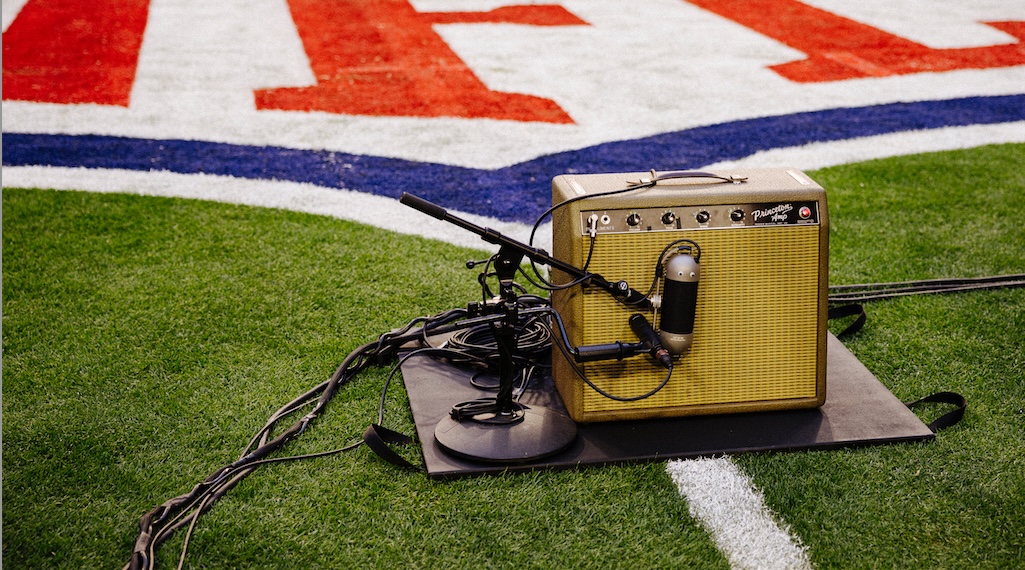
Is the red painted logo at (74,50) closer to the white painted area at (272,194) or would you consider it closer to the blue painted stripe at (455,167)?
the blue painted stripe at (455,167)

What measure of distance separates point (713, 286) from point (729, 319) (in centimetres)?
10

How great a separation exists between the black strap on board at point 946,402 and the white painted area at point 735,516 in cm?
56

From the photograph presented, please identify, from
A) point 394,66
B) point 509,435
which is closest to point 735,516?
point 509,435

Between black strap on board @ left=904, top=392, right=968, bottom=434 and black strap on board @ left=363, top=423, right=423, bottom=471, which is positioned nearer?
black strap on board @ left=363, top=423, right=423, bottom=471

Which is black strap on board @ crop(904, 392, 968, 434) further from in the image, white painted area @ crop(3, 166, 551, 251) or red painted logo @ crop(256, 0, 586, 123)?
red painted logo @ crop(256, 0, 586, 123)

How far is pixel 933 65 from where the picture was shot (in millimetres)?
5957

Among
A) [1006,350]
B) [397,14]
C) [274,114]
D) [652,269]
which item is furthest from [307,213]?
[397,14]

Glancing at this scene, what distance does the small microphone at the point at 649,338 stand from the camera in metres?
2.22

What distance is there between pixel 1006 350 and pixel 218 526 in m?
2.22

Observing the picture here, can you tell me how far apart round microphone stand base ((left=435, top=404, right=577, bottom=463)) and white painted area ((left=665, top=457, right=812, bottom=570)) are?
277 mm

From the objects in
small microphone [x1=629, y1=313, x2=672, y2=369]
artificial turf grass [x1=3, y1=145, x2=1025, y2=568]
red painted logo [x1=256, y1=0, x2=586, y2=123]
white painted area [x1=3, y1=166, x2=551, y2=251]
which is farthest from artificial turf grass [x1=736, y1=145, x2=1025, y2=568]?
red painted logo [x1=256, y1=0, x2=586, y2=123]

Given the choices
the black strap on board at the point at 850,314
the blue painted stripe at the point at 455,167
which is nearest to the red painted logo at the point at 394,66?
the blue painted stripe at the point at 455,167

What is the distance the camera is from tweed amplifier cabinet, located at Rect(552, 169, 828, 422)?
2.27 m

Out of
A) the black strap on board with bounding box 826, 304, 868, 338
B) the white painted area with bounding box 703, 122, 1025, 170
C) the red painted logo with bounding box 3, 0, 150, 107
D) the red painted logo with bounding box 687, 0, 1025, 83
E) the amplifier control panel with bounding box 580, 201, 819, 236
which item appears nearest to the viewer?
the amplifier control panel with bounding box 580, 201, 819, 236
